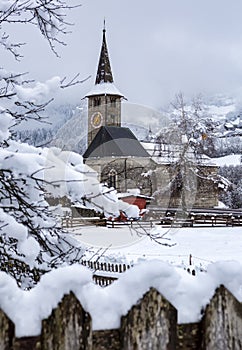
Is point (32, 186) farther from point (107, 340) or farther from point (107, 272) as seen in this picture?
point (107, 272)

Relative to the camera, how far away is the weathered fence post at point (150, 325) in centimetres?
137

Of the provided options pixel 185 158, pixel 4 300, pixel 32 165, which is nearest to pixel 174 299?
pixel 4 300

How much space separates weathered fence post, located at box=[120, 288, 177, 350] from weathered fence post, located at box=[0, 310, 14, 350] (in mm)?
329

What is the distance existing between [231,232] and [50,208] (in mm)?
24897

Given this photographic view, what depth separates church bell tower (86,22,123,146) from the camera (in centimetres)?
5666

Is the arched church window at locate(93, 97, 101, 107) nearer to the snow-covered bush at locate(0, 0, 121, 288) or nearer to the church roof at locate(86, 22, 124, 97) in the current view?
the church roof at locate(86, 22, 124, 97)

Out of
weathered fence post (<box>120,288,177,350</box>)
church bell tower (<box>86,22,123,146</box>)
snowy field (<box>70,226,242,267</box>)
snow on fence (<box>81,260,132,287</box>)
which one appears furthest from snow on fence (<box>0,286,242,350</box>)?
church bell tower (<box>86,22,123,146</box>)

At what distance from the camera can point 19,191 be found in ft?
11.0

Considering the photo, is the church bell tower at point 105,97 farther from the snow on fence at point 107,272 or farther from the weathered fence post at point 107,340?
the weathered fence post at point 107,340

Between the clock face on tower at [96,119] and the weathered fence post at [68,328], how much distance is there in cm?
5342

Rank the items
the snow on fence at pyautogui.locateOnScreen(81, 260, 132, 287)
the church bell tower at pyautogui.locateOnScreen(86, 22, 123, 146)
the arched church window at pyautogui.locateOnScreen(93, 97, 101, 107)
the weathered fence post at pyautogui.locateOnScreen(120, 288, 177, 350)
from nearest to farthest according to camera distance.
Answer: the weathered fence post at pyautogui.locateOnScreen(120, 288, 177, 350), the snow on fence at pyautogui.locateOnScreen(81, 260, 132, 287), the church bell tower at pyautogui.locateOnScreen(86, 22, 123, 146), the arched church window at pyautogui.locateOnScreen(93, 97, 101, 107)

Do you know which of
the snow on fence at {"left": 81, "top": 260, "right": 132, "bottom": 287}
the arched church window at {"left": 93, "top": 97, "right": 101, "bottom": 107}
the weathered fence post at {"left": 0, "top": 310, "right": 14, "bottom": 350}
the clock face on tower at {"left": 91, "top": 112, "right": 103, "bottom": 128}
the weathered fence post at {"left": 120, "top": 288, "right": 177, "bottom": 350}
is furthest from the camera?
the arched church window at {"left": 93, "top": 97, "right": 101, "bottom": 107}

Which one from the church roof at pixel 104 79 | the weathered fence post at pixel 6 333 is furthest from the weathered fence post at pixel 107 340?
the church roof at pixel 104 79

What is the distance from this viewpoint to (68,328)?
1.32 metres
